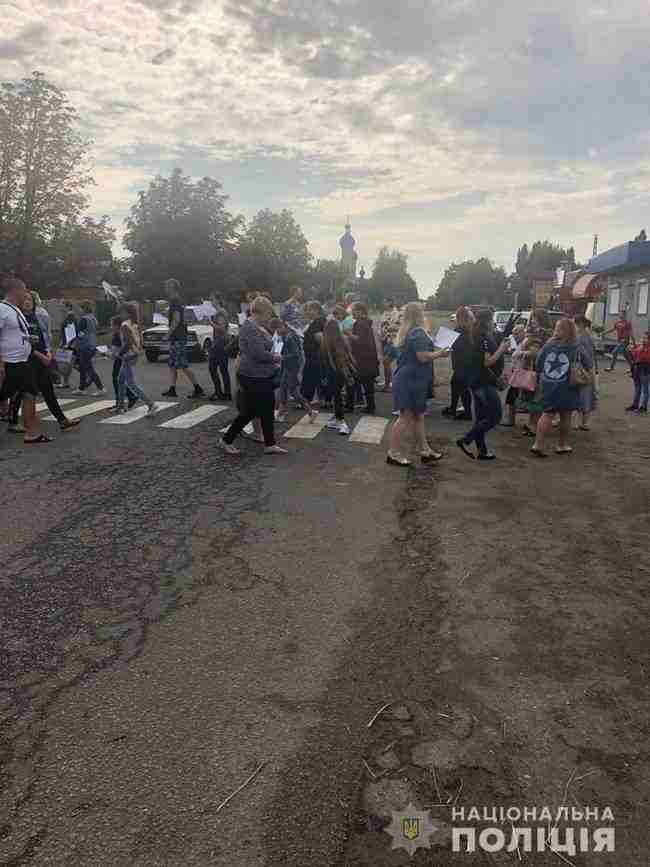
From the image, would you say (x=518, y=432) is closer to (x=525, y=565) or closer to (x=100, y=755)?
(x=525, y=565)

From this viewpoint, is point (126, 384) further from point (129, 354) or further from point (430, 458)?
point (430, 458)

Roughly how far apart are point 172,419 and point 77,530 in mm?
5232

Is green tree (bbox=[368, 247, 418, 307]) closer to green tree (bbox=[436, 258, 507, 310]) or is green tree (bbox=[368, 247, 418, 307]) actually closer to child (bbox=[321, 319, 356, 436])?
green tree (bbox=[436, 258, 507, 310])

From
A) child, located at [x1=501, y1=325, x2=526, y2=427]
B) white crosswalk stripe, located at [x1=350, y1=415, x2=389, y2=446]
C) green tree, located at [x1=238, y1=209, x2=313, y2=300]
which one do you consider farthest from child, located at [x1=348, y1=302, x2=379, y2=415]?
green tree, located at [x1=238, y1=209, x2=313, y2=300]

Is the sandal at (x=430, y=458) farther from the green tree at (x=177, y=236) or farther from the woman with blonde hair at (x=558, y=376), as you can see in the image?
the green tree at (x=177, y=236)

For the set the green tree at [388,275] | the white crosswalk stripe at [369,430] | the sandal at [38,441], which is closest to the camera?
the sandal at [38,441]

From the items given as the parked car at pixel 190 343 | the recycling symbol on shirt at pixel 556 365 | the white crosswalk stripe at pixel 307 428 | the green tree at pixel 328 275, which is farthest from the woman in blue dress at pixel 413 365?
the green tree at pixel 328 275

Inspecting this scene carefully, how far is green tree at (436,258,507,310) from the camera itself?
354 feet

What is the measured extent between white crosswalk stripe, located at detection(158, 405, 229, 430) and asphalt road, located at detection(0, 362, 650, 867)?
128 inches

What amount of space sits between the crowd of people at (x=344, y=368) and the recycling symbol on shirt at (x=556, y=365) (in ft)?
0.04

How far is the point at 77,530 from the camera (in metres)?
5.28

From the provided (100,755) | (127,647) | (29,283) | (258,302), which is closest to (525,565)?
(127,647)

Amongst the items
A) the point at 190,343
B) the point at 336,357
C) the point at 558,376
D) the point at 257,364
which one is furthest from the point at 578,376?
the point at 190,343

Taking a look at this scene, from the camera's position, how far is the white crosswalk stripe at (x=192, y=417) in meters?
9.87
